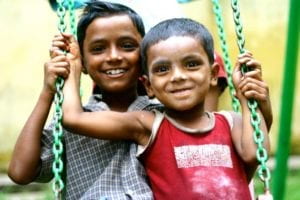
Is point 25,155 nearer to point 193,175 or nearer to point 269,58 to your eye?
point 193,175

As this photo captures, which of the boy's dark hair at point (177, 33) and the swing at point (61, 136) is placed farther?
the boy's dark hair at point (177, 33)

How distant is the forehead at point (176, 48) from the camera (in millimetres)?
2193

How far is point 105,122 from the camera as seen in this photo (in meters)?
2.23

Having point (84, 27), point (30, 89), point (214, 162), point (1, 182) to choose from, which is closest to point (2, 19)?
point (30, 89)

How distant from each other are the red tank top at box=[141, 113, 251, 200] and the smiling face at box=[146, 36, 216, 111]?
83 millimetres

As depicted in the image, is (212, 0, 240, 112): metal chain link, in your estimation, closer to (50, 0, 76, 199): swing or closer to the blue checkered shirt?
the blue checkered shirt

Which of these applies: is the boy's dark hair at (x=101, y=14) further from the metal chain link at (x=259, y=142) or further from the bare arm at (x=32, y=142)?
the metal chain link at (x=259, y=142)

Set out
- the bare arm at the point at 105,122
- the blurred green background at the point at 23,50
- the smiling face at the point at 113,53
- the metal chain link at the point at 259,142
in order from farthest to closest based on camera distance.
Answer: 1. the blurred green background at the point at 23,50
2. the smiling face at the point at 113,53
3. the bare arm at the point at 105,122
4. the metal chain link at the point at 259,142

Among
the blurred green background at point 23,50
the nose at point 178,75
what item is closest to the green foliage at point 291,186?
the blurred green background at point 23,50

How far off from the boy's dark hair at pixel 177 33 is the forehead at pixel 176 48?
0.04 feet

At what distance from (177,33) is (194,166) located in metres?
0.35

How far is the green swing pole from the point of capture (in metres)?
3.88

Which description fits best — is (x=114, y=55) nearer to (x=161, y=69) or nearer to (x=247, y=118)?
(x=161, y=69)

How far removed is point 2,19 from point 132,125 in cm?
381
